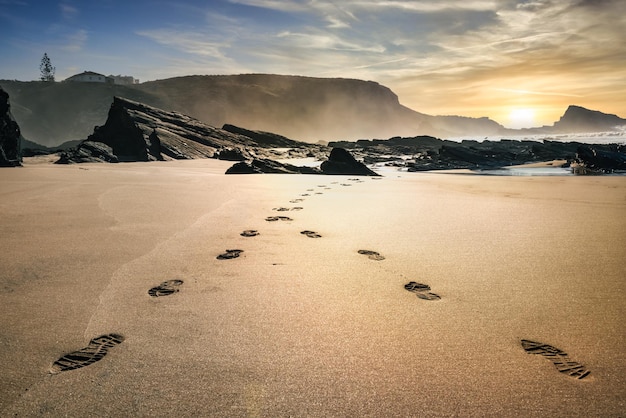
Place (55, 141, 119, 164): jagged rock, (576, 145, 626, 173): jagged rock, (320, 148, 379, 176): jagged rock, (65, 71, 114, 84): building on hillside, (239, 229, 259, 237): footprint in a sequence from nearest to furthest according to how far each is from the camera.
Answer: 1. (239, 229, 259, 237): footprint
2. (320, 148, 379, 176): jagged rock
3. (55, 141, 119, 164): jagged rock
4. (576, 145, 626, 173): jagged rock
5. (65, 71, 114, 84): building on hillside

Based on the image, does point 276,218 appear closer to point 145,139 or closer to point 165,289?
point 165,289

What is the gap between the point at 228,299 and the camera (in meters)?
1.91

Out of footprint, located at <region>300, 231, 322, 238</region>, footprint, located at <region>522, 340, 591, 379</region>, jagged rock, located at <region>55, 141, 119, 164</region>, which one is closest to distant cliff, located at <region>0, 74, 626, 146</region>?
jagged rock, located at <region>55, 141, 119, 164</region>

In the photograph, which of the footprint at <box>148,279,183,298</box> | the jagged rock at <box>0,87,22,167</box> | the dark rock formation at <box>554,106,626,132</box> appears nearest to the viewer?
the footprint at <box>148,279,183,298</box>

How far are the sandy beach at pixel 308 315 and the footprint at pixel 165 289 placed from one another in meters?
0.03

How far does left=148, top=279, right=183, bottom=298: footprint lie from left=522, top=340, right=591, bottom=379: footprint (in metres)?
1.68

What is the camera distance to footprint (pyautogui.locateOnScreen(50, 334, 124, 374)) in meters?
1.35

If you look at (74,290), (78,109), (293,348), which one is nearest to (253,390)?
(293,348)

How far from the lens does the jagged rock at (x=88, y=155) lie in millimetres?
10852

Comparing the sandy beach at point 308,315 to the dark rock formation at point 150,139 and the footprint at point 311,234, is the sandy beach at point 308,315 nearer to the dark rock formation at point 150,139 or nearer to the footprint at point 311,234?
the footprint at point 311,234

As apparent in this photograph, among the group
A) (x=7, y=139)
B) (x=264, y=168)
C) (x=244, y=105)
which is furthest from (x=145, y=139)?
(x=244, y=105)

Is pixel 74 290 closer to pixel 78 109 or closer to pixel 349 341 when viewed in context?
pixel 349 341

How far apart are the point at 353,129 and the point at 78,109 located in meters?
87.4

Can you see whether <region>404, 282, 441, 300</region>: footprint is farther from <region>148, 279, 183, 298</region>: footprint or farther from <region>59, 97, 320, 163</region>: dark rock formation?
<region>59, 97, 320, 163</region>: dark rock formation
